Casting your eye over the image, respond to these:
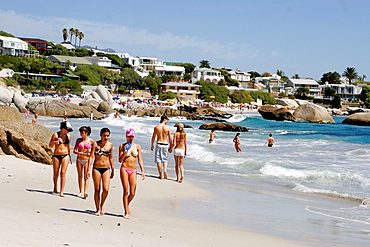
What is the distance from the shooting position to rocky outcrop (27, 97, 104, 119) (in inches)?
1932

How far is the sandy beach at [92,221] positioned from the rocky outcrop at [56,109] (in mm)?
39948

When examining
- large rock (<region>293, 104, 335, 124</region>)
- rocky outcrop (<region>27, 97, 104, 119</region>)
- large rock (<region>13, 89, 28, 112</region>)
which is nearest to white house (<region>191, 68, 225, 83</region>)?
large rock (<region>293, 104, 335, 124</region>)

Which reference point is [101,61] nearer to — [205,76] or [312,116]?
[205,76]

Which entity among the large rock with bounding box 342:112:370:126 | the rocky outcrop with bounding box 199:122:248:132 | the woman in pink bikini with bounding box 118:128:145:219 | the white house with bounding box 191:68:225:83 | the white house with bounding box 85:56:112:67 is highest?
the white house with bounding box 85:56:112:67

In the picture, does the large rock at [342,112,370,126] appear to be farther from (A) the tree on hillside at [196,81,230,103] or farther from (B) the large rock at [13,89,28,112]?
(A) the tree on hillside at [196,81,230,103]

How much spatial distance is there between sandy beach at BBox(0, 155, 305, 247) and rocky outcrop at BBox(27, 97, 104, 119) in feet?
131

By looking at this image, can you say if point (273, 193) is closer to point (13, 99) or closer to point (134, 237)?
point (134, 237)

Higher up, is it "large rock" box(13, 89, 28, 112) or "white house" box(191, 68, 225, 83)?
"white house" box(191, 68, 225, 83)

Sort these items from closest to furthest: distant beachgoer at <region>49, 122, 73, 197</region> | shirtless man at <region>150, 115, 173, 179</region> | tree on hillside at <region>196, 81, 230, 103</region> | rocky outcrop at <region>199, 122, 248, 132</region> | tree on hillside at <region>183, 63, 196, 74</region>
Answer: distant beachgoer at <region>49, 122, 73, 197</region>
shirtless man at <region>150, 115, 173, 179</region>
rocky outcrop at <region>199, 122, 248, 132</region>
tree on hillside at <region>196, 81, 230, 103</region>
tree on hillside at <region>183, 63, 196, 74</region>

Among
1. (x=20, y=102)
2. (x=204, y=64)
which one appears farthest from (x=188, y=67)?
(x=20, y=102)

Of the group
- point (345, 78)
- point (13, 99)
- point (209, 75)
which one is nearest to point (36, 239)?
point (13, 99)

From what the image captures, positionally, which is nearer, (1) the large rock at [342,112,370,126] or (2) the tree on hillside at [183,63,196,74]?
(1) the large rock at [342,112,370,126]

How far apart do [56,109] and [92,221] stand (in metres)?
44.4

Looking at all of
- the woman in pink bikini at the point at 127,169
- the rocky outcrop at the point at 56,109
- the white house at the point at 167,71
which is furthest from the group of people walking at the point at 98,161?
the white house at the point at 167,71
